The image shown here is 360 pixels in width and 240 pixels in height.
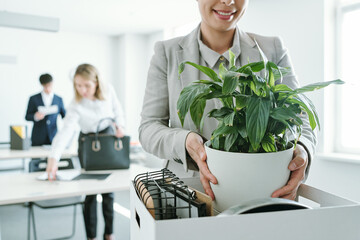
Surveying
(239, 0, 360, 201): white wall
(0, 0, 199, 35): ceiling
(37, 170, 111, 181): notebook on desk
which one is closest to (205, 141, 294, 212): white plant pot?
(37, 170, 111, 181): notebook on desk

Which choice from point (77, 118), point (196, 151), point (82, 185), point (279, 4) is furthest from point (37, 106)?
point (196, 151)

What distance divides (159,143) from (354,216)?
0.47 meters

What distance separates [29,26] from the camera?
3330mm

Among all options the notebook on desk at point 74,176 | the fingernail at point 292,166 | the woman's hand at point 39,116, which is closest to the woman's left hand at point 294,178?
the fingernail at point 292,166

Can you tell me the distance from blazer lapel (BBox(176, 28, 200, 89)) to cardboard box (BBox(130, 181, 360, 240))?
19.5 inches

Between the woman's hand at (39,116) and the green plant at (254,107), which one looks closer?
the green plant at (254,107)

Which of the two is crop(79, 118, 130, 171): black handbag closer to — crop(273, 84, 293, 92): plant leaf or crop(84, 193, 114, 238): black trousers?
crop(84, 193, 114, 238): black trousers

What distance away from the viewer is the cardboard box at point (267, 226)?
1.34 feet

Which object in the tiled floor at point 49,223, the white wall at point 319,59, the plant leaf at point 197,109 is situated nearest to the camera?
the plant leaf at point 197,109

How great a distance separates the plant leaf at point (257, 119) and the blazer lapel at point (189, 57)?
430 mm

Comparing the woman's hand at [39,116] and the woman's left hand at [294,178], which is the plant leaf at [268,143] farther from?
the woman's hand at [39,116]

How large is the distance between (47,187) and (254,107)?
1969 millimetres

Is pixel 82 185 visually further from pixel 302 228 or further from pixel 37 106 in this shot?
pixel 37 106

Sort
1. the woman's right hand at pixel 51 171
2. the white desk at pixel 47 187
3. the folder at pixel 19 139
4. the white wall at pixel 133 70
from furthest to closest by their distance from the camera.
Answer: the white wall at pixel 133 70 → the folder at pixel 19 139 → the woman's right hand at pixel 51 171 → the white desk at pixel 47 187
